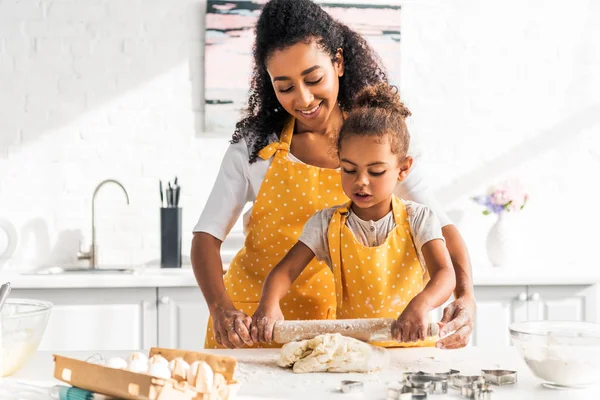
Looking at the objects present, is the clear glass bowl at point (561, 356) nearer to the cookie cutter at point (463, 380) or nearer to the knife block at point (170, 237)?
the cookie cutter at point (463, 380)

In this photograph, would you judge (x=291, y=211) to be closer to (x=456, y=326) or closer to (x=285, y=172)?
(x=285, y=172)

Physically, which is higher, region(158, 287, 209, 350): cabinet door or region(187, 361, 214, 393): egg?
region(187, 361, 214, 393): egg

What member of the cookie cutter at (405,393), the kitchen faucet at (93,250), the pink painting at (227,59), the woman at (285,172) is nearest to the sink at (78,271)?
the kitchen faucet at (93,250)

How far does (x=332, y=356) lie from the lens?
1.44m

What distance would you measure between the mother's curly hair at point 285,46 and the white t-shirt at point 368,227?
0.28 meters

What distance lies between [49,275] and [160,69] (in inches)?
44.2

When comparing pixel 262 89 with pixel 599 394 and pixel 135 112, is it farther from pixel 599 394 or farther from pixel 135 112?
pixel 135 112

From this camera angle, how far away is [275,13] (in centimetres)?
190

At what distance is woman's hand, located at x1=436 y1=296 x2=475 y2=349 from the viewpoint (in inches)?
63.8

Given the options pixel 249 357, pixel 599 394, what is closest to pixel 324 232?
pixel 249 357

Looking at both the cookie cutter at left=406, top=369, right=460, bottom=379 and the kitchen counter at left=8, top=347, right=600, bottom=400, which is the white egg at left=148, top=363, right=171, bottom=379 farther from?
the cookie cutter at left=406, top=369, right=460, bottom=379

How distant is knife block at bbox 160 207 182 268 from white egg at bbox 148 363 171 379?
Result: 2386mm

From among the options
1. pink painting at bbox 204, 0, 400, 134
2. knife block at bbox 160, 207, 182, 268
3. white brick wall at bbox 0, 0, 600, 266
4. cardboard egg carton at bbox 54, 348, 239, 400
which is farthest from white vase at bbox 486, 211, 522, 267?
cardboard egg carton at bbox 54, 348, 239, 400

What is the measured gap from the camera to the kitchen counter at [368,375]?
1.29 m
